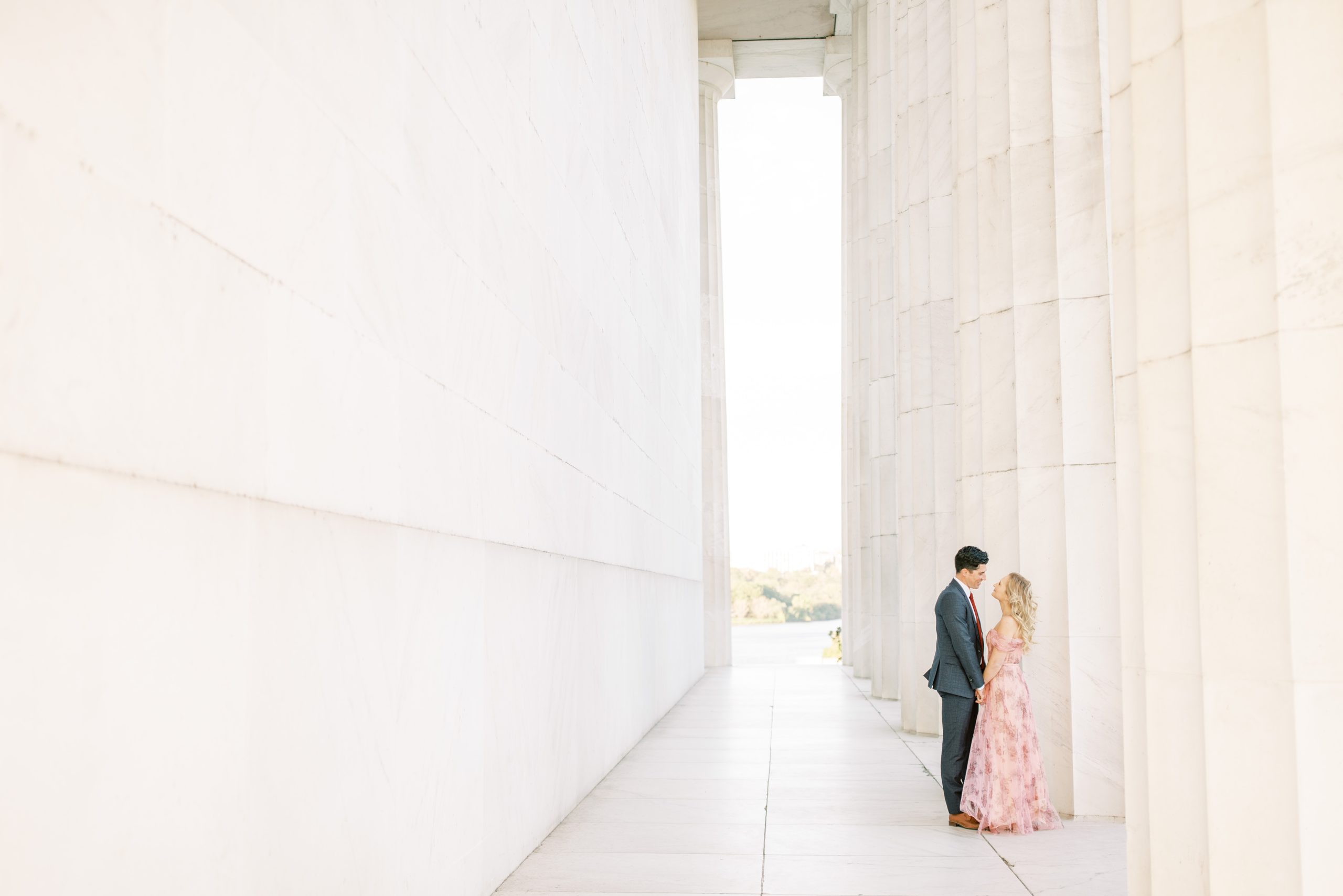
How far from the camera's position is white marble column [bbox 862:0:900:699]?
2241 centimetres

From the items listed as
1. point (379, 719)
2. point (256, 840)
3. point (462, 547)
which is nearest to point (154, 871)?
point (256, 840)

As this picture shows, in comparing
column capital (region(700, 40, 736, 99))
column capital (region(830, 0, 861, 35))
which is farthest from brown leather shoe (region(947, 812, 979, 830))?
column capital (region(700, 40, 736, 99))

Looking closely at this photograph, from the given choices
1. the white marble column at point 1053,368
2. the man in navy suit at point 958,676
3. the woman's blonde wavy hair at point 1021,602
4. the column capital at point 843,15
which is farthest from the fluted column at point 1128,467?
the column capital at point 843,15

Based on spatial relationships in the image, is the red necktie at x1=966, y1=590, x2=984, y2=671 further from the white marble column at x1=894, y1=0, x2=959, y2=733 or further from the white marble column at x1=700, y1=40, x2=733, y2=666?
the white marble column at x1=700, y1=40, x2=733, y2=666

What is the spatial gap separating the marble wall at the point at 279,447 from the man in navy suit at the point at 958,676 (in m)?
3.33

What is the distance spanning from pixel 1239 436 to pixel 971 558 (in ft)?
19.4

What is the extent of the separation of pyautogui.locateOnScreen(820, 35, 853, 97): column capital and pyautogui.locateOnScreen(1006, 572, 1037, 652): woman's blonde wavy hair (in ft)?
83.8

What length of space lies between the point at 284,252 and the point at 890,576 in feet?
60.9

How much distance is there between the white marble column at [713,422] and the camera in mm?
31797

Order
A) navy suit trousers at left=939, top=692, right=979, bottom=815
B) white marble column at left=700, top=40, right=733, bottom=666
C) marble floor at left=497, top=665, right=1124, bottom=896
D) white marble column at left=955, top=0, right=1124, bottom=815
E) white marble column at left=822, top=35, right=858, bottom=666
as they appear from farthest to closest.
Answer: white marble column at left=700, top=40, right=733, bottom=666
white marble column at left=822, top=35, right=858, bottom=666
white marble column at left=955, top=0, right=1124, bottom=815
navy suit trousers at left=939, top=692, right=979, bottom=815
marble floor at left=497, top=665, right=1124, bottom=896

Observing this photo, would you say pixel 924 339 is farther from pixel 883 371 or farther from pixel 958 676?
pixel 958 676

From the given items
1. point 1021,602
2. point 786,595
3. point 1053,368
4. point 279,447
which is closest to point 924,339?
point 1053,368

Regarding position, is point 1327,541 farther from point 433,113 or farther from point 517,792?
point 517,792

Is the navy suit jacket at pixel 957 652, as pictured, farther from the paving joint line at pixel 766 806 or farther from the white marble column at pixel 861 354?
the white marble column at pixel 861 354
